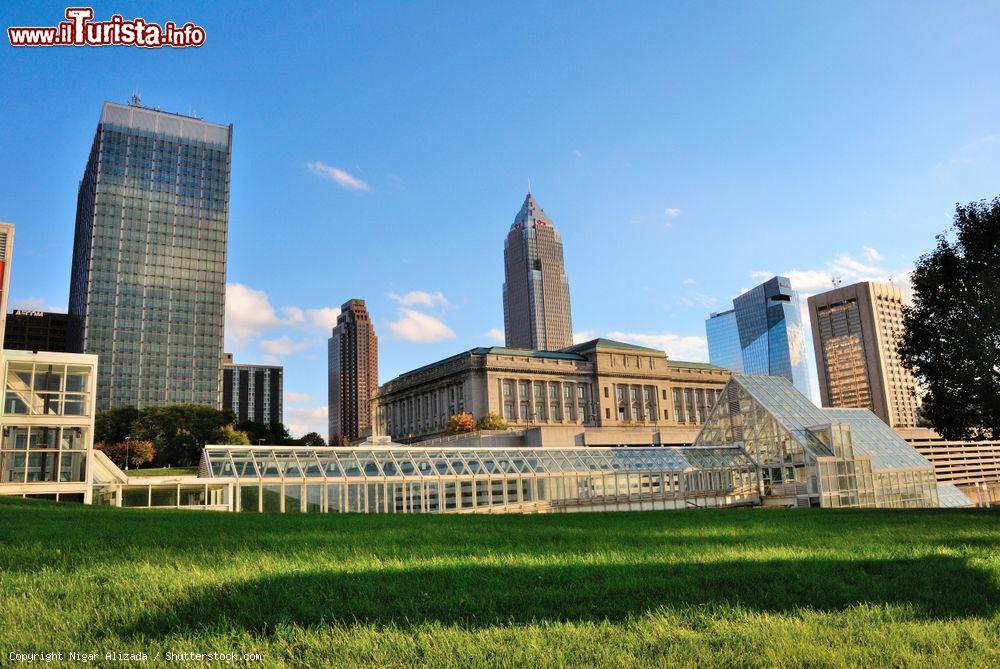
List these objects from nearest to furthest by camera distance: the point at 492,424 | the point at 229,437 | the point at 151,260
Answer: the point at 229,437 < the point at 492,424 < the point at 151,260

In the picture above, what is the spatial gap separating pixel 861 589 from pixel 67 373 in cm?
4297

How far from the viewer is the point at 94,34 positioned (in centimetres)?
3019

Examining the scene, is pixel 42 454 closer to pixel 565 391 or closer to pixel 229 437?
pixel 229 437

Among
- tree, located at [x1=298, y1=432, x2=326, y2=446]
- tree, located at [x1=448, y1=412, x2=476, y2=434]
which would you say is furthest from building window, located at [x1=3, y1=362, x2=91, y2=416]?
tree, located at [x1=298, y1=432, x2=326, y2=446]

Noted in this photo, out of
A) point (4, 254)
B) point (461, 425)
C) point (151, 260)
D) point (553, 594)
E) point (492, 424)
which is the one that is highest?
point (151, 260)

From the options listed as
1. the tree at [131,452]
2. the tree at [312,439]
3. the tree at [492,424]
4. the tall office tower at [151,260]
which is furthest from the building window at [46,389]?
the tall office tower at [151,260]

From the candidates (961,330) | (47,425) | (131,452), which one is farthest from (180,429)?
(961,330)

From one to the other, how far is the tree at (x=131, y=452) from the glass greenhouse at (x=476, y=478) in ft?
224

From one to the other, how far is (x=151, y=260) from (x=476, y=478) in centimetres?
15891

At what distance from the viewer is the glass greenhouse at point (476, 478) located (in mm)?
37781

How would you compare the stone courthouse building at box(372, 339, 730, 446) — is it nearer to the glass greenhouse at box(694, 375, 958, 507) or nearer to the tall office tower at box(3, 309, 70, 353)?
the glass greenhouse at box(694, 375, 958, 507)

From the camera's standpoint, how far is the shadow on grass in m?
7.34

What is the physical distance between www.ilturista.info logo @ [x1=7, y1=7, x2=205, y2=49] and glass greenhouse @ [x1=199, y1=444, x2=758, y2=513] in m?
20.7

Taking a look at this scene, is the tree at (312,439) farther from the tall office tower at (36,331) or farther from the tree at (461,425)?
the tall office tower at (36,331)
